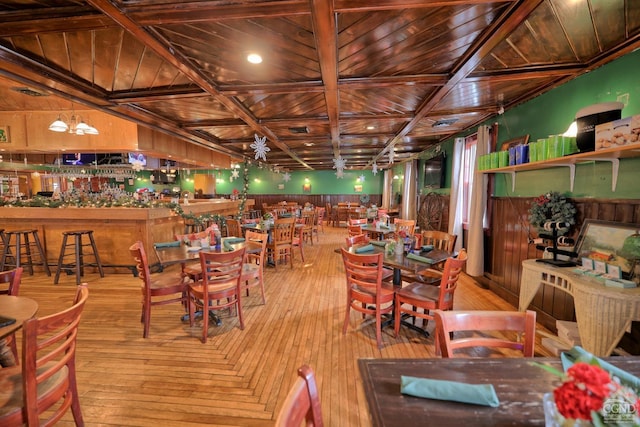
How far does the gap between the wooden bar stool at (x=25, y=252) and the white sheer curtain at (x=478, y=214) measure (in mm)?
7540

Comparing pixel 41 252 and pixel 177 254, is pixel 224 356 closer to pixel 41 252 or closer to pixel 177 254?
pixel 177 254

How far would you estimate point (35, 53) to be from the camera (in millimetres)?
2492

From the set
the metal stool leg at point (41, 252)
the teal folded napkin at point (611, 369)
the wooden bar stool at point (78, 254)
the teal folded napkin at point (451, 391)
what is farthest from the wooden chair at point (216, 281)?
the metal stool leg at point (41, 252)

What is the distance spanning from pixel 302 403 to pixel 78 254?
5.47m

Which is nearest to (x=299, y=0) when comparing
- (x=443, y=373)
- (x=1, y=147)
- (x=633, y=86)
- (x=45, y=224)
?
(x=443, y=373)

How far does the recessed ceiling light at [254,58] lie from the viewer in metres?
2.48

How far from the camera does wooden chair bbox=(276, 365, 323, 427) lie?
73 cm

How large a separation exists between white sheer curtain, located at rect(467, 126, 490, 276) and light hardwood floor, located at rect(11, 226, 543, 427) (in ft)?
1.68

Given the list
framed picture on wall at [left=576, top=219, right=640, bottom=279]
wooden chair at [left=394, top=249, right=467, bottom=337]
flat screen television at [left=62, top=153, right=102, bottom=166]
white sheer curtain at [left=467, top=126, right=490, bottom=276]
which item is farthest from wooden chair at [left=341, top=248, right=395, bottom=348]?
flat screen television at [left=62, top=153, right=102, bottom=166]

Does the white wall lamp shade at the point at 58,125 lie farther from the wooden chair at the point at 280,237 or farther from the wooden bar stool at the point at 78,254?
the wooden chair at the point at 280,237

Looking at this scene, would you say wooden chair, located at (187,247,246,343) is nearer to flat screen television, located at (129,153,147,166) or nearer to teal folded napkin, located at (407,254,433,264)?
teal folded napkin, located at (407,254,433,264)

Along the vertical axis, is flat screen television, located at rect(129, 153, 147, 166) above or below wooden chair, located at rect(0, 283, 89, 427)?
above

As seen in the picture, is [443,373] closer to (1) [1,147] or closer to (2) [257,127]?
(2) [257,127]

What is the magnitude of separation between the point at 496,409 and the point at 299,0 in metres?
2.27
